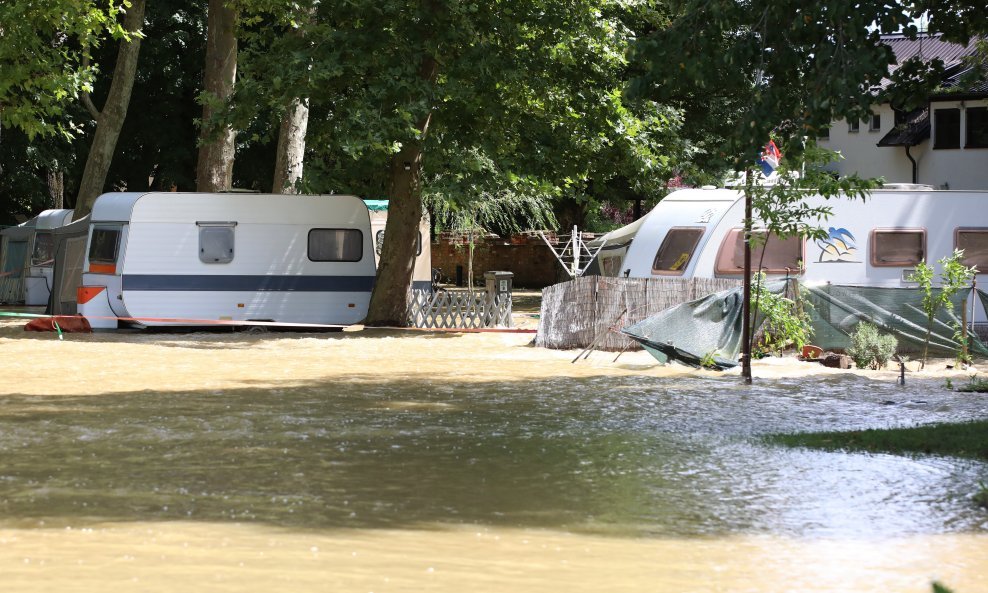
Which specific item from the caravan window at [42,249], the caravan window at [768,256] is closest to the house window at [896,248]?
the caravan window at [768,256]

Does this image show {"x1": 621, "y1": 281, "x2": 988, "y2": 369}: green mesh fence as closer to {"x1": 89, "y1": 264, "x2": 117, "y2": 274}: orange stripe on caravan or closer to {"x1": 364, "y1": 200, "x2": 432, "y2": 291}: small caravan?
{"x1": 364, "y1": 200, "x2": 432, "y2": 291}: small caravan

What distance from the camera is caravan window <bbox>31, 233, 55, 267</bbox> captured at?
32.5m

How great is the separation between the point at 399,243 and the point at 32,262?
12398 millimetres

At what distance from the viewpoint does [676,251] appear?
22125mm

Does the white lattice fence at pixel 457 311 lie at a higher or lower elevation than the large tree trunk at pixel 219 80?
lower

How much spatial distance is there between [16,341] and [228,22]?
10187 mm

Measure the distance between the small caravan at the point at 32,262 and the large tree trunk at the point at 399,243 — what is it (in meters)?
11.1

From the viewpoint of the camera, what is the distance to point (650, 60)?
12156 mm

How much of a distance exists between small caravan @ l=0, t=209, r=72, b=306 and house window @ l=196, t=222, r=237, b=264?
9.31 metres

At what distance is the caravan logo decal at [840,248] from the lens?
21891 mm

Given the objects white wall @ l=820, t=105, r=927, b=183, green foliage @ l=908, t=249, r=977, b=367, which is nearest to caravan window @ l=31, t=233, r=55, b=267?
green foliage @ l=908, t=249, r=977, b=367

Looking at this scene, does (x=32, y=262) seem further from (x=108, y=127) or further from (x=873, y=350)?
(x=873, y=350)

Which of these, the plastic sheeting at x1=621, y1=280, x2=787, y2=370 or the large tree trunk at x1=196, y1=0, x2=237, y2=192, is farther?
the large tree trunk at x1=196, y1=0, x2=237, y2=192

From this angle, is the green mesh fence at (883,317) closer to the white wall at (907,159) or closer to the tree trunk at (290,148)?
the tree trunk at (290,148)
